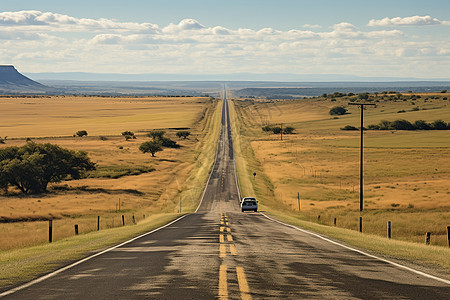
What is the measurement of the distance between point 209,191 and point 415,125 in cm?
8981

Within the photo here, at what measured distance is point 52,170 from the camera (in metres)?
66.0

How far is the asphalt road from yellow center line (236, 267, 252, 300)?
18 millimetres

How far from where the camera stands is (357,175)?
238ft

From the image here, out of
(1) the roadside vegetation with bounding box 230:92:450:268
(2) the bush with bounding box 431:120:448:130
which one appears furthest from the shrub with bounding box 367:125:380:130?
(2) the bush with bounding box 431:120:448:130

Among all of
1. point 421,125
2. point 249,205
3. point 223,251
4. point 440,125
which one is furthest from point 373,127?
point 223,251

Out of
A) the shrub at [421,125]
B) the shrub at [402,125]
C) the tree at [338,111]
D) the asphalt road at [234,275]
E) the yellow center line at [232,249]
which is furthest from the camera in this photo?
the tree at [338,111]

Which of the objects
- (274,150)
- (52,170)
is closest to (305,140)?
(274,150)

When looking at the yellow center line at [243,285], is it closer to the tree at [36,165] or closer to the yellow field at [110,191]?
the yellow field at [110,191]

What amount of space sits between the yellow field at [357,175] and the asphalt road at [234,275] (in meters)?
13.4

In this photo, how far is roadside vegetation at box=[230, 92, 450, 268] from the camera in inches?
1261

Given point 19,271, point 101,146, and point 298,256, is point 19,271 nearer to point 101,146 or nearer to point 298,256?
point 298,256

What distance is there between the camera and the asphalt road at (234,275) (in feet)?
31.0

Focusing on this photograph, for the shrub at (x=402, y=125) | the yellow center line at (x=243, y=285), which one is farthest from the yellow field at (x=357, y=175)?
the yellow center line at (x=243, y=285)

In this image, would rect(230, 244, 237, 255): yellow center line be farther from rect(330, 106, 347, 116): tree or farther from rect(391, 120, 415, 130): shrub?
rect(330, 106, 347, 116): tree
